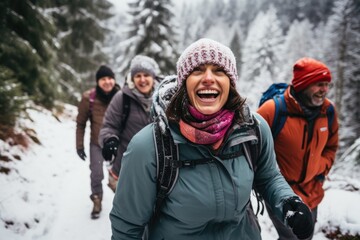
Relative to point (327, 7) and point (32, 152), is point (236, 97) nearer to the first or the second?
point (32, 152)

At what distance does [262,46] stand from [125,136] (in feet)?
126

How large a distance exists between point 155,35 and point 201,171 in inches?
657

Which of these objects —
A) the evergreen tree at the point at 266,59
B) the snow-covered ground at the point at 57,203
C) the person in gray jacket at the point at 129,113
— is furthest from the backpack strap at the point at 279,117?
the evergreen tree at the point at 266,59

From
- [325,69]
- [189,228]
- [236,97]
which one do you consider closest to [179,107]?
[236,97]

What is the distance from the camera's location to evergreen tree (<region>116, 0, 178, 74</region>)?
16969 millimetres

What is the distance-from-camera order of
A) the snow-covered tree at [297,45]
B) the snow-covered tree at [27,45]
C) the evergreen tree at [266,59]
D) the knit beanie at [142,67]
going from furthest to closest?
the snow-covered tree at [297,45]
the evergreen tree at [266,59]
the snow-covered tree at [27,45]
the knit beanie at [142,67]

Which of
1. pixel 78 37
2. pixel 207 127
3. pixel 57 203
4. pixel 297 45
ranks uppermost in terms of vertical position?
pixel 297 45

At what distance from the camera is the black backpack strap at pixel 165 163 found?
1.71 m

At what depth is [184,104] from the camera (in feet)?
6.19

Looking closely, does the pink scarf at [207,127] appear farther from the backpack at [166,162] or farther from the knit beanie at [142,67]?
the knit beanie at [142,67]

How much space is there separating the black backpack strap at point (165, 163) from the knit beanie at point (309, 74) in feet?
7.00

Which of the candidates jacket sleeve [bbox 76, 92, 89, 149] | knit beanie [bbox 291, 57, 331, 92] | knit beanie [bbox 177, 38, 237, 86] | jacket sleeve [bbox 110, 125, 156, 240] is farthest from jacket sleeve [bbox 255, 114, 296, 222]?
jacket sleeve [bbox 76, 92, 89, 149]

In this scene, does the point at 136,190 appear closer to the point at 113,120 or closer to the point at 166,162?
the point at 166,162

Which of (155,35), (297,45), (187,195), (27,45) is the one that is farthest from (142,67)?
(297,45)
